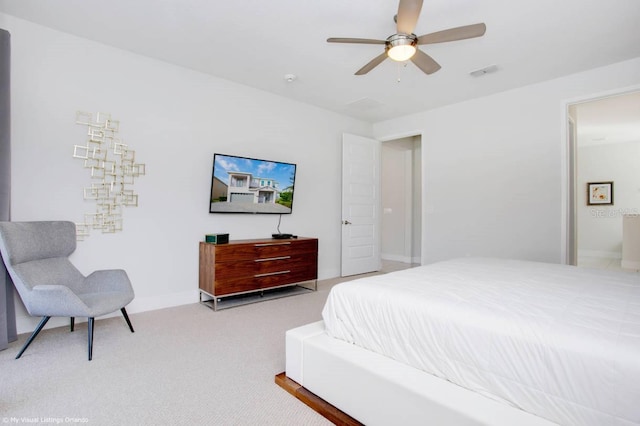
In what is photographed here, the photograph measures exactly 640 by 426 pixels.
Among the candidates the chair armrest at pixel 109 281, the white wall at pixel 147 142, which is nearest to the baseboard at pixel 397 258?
the white wall at pixel 147 142

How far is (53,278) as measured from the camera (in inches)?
106

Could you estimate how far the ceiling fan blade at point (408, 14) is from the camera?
2113 mm

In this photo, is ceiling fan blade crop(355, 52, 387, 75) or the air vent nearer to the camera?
ceiling fan blade crop(355, 52, 387, 75)

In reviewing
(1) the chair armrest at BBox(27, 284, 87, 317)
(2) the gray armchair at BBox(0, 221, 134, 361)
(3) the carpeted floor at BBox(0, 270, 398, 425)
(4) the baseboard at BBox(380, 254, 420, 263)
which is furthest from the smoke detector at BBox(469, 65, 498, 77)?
(1) the chair armrest at BBox(27, 284, 87, 317)

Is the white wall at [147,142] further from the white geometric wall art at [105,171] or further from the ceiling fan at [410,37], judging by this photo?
the ceiling fan at [410,37]

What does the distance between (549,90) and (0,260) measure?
587cm

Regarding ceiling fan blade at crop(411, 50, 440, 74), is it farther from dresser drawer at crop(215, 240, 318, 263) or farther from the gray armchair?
the gray armchair

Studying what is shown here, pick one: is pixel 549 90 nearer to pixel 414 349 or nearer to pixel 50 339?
pixel 414 349

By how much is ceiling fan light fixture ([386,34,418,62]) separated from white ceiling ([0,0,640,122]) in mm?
295

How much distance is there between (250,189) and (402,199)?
411 centimetres

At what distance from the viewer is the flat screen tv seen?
3984 millimetres

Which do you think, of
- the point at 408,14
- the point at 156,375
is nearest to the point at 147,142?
the point at 156,375

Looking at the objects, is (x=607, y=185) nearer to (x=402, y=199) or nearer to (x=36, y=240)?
(x=402, y=199)

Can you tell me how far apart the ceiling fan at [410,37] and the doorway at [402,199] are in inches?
175
